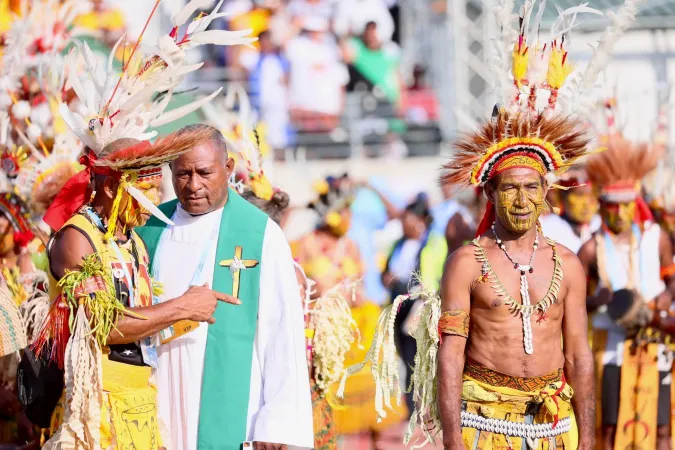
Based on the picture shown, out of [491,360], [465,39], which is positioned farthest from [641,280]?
[465,39]

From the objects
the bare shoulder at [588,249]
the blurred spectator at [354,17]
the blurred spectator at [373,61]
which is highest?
the blurred spectator at [354,17]

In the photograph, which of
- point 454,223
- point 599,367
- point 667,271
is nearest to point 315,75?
point 454,223

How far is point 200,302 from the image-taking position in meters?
4.55

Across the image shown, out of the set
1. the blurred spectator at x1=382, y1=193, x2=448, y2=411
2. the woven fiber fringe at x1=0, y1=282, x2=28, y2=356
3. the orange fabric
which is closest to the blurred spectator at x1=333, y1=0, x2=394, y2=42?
the blurred spectator at x1=382, y1=193, x2=448, y2=411

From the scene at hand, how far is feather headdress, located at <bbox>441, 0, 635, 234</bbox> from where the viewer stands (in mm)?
5082

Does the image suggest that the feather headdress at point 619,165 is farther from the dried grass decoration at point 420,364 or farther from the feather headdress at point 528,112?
the dried grass decoration at point 420,364

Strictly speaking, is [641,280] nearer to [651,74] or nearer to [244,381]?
[244,381]

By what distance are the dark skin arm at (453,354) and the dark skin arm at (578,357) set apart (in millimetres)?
453

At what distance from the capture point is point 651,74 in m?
14.0

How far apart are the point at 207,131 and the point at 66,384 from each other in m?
1.30

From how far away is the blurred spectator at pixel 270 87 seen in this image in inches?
552

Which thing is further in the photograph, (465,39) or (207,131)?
(465,39)

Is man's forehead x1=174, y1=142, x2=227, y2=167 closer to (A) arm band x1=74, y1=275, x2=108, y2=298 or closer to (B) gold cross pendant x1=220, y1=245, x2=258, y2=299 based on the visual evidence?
(B) gold cross pendant x1=220, y1=245, x2=258, y2=299

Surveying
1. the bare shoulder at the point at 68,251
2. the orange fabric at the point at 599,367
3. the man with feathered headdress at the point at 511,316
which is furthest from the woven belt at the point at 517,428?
the orange fabric at the point at 599,367
